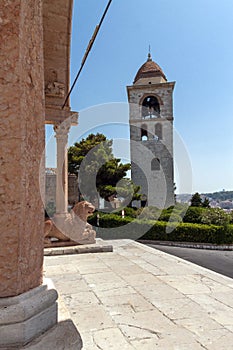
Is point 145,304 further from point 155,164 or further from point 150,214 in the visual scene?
point 155,164

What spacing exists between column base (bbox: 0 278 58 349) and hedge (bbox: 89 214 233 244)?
401 inches

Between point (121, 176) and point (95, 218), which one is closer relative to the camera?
point (95, 218)

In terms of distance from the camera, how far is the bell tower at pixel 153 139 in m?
19.8

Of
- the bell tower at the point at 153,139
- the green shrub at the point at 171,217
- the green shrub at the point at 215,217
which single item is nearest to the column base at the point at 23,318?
the green shrub at the point at 215,217

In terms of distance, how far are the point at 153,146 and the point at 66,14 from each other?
1617cm

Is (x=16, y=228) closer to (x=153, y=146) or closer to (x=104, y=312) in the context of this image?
(x=104, y=312)

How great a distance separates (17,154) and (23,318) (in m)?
0.91

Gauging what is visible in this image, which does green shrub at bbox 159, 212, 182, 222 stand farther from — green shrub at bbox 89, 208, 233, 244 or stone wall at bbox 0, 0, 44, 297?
stone wall at bbox 0, 0, 44, 297

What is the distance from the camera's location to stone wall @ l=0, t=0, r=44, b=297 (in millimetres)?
1511

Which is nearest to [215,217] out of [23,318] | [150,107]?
[23,318]

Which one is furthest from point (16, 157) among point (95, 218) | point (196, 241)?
point (95, 218)

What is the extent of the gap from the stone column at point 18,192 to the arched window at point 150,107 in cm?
1930

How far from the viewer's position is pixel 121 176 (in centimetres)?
1795

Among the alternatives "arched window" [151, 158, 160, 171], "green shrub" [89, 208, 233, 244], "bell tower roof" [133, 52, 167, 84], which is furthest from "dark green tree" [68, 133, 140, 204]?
"bell tower roof" [133, 52, 167, 84]
